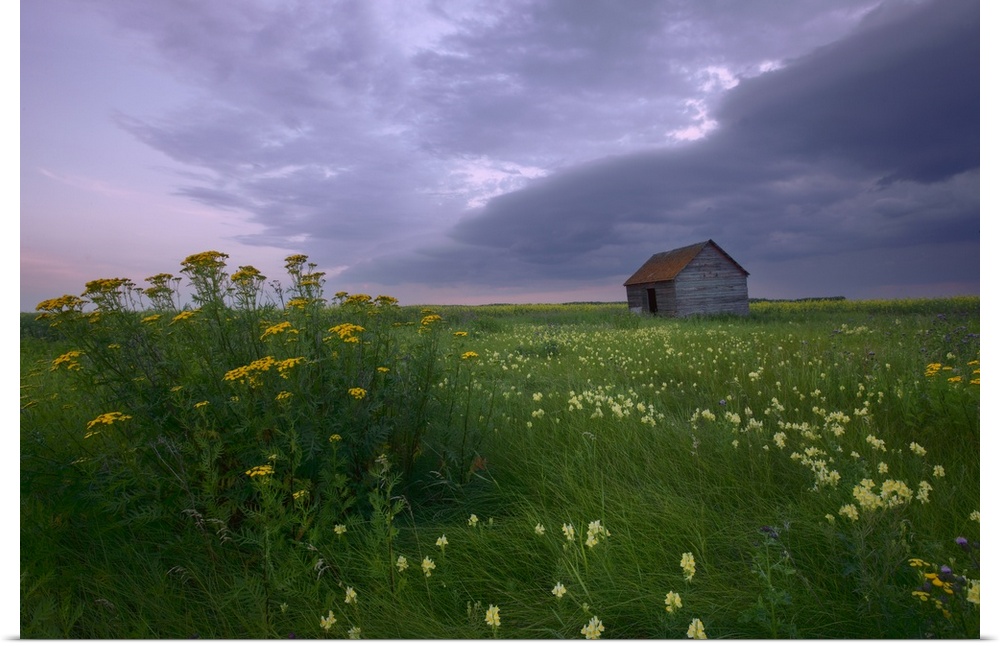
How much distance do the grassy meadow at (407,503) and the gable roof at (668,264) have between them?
19.9 m

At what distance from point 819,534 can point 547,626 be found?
55.0 inches

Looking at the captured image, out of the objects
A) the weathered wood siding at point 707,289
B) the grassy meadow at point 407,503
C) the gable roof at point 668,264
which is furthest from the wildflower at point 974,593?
Result: the gable roof at point 668,264

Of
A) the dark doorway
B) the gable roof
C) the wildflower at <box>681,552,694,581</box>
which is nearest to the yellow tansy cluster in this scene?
the wildflower at <box>681,552,694,581</box>

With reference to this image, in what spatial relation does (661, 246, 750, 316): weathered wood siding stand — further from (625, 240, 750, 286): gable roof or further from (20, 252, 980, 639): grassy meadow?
(20, 252, 980, 639): grassy meadow

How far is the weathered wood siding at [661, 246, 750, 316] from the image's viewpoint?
22.9m

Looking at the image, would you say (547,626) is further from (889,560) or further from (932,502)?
(932,502)

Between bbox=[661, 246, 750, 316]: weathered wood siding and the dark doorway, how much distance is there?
2694 millimetres

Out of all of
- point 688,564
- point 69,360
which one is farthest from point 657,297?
point 69,360

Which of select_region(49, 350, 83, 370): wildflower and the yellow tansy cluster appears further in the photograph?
select_region(49, 350, 83, 370): wildflower

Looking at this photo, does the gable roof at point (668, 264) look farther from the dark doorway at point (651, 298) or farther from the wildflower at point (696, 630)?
the wildflower at point (696, 630)

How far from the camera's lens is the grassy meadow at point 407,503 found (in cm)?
216

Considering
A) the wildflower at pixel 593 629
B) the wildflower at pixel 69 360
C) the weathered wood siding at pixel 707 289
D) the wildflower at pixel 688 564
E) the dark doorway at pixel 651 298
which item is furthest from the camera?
the dark doorway at pixel 651 298

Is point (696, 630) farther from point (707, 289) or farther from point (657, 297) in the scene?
point (657, 297)

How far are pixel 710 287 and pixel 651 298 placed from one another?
3.34 metres
